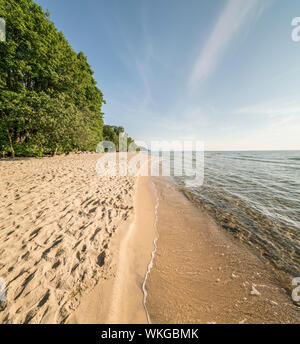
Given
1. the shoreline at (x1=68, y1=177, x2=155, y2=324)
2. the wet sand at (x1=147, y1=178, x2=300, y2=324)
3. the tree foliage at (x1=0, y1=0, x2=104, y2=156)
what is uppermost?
the tree foliage at (x1=0, y1=0, x2=104, y2=156)

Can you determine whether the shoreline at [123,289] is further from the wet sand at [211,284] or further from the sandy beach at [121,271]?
the wet sand at [211,284]

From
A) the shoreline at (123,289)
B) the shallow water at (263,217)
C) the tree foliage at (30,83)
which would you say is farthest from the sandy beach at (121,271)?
the tree foliage at (30,83)

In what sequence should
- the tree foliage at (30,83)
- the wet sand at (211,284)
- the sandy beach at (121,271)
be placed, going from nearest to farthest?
the sandy beach at (121,271) → the wet sand at (211,284) → the tree foliage at (30,83)

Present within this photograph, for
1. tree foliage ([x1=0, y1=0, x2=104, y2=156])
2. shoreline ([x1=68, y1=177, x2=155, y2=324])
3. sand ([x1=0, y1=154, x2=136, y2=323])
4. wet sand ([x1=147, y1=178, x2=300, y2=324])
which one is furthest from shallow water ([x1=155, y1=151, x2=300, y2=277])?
tree foliage ([x1=0, y1=0, x2=104, y2=156])

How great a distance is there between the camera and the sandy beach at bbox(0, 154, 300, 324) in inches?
74.0

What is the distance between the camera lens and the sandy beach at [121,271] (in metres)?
1.88

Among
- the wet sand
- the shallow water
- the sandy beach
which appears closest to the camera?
the sandy beach

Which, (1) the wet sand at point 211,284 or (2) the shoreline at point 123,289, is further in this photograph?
(1) the wet sand at point 211,284

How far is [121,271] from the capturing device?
2496mm

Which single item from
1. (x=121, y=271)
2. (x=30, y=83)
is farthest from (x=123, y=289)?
(x=30, y=83)

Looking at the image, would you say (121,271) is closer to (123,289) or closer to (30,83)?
(123,289)

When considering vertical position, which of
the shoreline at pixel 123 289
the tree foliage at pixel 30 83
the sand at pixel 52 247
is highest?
the tree foliage at pixel 30 83

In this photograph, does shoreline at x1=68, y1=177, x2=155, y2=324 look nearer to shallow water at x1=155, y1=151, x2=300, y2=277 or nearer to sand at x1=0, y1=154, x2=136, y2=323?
sand at x1=0, y1=154, x2=136, y2=323

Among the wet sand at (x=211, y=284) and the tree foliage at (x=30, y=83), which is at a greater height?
the tree foliage at (x=30, y=83)
